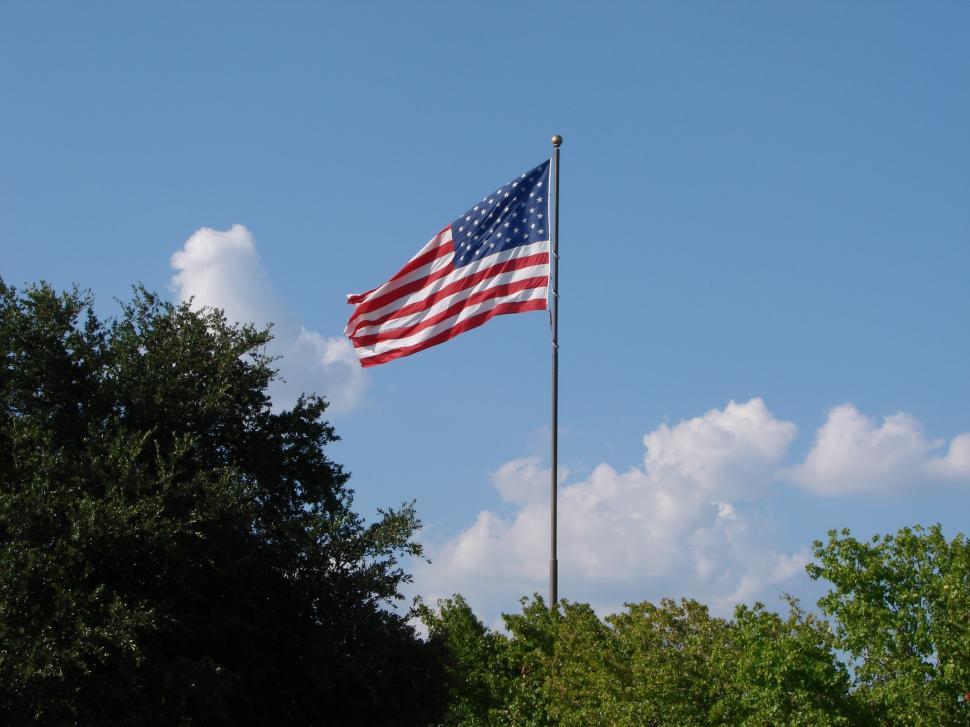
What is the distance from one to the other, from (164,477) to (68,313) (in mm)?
5689

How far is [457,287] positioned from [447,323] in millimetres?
1001

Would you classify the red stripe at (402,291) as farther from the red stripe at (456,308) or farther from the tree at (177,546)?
the tree at (177,546)

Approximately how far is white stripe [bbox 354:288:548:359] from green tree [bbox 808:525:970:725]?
11720 mm

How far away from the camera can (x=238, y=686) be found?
80.3 ft

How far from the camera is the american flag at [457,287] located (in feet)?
96.9

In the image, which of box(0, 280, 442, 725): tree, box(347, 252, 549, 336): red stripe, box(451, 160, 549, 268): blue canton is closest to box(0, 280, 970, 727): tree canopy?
box(0, 280, 442, 725): tree

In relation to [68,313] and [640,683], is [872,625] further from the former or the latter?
[68,313]

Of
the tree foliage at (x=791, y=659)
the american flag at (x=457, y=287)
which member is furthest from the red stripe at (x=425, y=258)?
the tree foliage at (x=791, y=659)

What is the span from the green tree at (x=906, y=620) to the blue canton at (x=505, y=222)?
12.3m

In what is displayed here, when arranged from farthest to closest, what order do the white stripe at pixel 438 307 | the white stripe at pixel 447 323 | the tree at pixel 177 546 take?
the white stripe at pixel 438 307, the white stripe at pixel 447 323, the tree at pixel 177 546

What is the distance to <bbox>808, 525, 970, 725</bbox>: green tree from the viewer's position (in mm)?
30734

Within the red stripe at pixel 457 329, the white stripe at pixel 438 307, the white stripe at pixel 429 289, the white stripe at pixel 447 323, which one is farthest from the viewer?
the white stripe at pixel 429 289

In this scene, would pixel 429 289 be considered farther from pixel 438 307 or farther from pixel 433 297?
pixel 438 307

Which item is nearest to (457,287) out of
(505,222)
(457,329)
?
(457,329)
